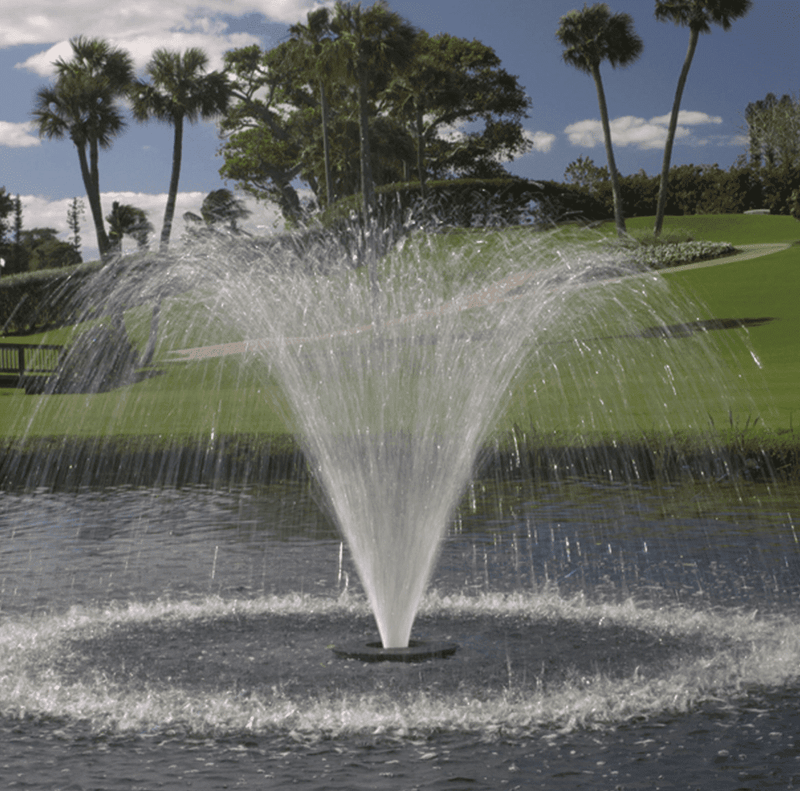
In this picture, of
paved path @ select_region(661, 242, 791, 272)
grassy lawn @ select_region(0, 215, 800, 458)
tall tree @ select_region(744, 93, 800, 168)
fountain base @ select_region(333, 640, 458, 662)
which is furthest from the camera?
tall tree @ select_region(744, 93, 800, 168)

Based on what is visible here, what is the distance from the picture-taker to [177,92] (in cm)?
4191

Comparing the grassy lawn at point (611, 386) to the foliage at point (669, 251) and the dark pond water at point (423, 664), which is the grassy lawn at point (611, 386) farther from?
the dark pond water at point (423, 664)

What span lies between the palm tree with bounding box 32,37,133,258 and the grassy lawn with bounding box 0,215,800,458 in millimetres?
8650

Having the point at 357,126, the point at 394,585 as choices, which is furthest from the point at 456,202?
the point at 394,585

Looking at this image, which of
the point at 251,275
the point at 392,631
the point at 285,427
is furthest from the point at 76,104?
the point at 392,631

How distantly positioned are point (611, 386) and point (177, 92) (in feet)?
86.7

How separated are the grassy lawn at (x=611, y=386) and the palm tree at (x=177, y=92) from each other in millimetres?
9172

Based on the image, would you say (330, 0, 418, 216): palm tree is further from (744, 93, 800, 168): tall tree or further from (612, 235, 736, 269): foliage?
(744, 93, 800, 168): tall tree

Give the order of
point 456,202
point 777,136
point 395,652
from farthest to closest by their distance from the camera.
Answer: point 777,136
point 456,202
point 395,652

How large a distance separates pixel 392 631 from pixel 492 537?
4541 millimetres

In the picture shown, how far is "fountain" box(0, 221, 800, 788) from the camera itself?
5.89 metres

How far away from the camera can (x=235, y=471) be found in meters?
16.6

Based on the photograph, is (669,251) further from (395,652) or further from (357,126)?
(395,652)

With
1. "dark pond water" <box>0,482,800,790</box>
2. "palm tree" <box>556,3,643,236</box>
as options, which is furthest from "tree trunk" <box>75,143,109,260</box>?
"dark pond water" <box>0,482,800,790</box>
